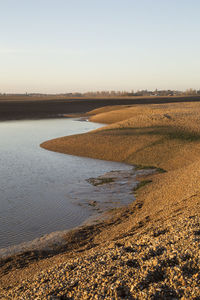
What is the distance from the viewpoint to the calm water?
7.80 meters

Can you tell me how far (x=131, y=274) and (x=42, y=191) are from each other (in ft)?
23.5

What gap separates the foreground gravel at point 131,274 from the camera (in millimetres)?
3604

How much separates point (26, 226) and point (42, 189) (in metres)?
3.14

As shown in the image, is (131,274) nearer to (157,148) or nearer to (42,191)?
(42,191)

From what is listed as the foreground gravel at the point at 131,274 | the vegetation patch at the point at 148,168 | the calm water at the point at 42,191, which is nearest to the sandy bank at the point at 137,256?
the foreground gravel at the point at 131,274

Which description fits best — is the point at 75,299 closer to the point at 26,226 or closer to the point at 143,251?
the point at 143,251

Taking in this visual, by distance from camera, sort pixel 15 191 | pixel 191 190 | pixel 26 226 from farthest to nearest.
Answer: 1. pixel 15 191
2. pixel 191 190
3. pixel 26 226

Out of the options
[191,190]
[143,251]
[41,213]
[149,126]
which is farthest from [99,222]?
[149,126]

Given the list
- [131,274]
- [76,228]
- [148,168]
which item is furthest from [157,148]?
[131,274]

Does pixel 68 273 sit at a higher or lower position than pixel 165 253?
lower

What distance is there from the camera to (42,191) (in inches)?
419

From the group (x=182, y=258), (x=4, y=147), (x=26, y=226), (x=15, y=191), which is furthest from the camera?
(x=4, y=147)

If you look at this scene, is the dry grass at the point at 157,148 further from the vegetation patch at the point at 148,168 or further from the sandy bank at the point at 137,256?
the vegetation patch at the point at 148,168

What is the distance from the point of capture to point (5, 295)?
14.0 ft
